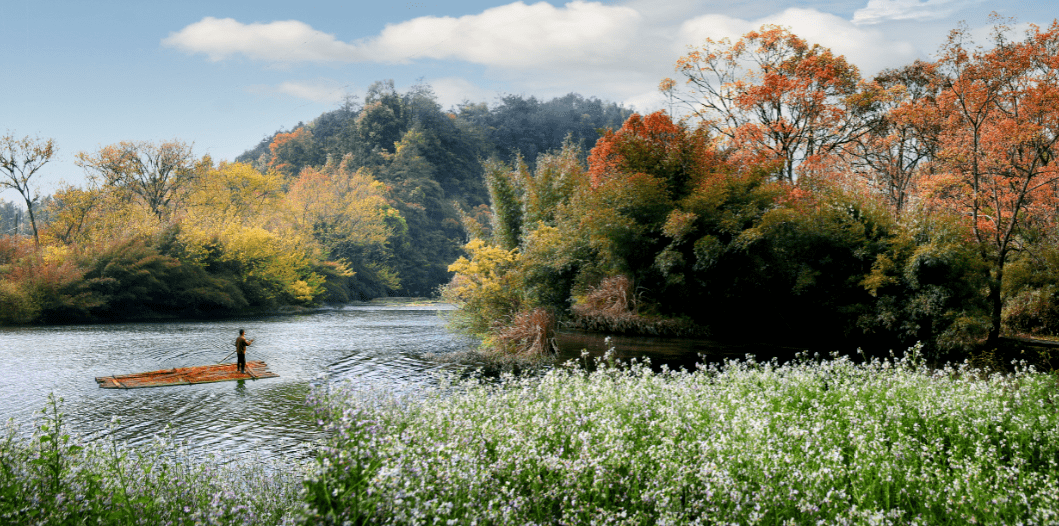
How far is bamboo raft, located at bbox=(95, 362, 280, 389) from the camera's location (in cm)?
1316

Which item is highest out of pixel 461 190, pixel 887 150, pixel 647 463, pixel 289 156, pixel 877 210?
pixel 289 156

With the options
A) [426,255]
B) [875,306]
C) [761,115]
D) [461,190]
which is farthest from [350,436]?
[461,190]

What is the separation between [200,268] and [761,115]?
3053cm

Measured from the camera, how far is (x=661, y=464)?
4.21 m

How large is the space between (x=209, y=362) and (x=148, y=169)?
2748cm

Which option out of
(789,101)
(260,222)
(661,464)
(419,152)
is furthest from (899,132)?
(419,152)

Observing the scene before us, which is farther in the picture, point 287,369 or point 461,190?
point 461,190

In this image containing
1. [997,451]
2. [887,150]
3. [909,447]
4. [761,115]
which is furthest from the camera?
[887,150]

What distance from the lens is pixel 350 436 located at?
3709mm

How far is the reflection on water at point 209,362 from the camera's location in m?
10.1

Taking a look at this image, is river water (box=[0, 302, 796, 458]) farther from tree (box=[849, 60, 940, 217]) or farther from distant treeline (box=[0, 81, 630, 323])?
tree (box=[849, 60, 940, 217])

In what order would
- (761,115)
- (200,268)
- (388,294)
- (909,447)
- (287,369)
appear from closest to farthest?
(909,447)
(287,369)
(761,115)
(200,268)
(388,294)

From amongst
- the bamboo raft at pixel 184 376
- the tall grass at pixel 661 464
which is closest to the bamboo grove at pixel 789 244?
the bamboo raft at pixel 184 376

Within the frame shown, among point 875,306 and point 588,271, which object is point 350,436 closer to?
point 588,271
